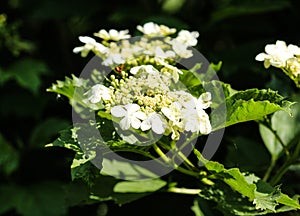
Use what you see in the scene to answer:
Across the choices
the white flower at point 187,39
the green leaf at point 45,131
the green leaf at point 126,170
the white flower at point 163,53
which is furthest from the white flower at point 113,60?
the green leaf at point 45,131

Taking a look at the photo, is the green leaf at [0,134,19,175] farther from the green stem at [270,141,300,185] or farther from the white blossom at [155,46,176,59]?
the green stem at [270,141,300,185]

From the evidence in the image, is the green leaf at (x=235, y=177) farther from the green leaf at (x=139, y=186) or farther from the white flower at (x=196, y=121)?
the green leaf at (x=139, y=186)

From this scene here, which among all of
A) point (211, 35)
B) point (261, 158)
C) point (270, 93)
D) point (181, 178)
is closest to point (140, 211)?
point (181, 178)

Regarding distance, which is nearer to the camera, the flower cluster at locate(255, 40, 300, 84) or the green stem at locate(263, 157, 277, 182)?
the flower cluster at locate(255, 40, 300, 84)

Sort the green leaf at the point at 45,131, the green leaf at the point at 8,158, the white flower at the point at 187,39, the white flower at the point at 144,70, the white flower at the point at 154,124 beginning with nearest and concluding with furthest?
the white flower at the point at 154,124
the white flower at the point at 144,70
the white flower at the point at 187,39
the green leaf at the point at 8,158
the green leaf at the point at 45,131

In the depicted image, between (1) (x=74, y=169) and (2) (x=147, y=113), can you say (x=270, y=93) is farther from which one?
(1) (x=74, y=169)

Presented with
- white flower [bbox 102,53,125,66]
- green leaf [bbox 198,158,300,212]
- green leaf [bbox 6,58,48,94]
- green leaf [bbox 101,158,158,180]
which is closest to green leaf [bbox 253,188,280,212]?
green leaf [bbox 198,158,300,212]
